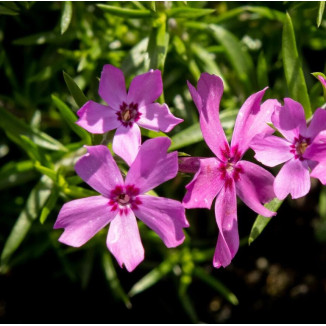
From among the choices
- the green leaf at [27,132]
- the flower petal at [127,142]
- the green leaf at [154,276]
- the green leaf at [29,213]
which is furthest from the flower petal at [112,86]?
the green leaf at [154,276]

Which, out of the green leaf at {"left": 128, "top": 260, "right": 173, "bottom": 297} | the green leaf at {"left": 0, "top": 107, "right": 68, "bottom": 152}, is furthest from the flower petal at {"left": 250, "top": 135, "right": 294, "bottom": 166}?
the green leaf at {"left": 128, "top": 260, "right": 173, "bottom": 297}

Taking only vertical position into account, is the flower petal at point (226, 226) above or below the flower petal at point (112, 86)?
below

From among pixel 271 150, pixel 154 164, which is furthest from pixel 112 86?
pixel 271 150

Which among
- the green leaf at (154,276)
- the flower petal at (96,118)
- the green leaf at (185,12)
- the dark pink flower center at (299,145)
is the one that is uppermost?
the green leaf at (185,12)

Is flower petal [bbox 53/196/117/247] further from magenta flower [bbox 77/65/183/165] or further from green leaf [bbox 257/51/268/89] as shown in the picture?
green leaf [bbox 257/51/268/89]

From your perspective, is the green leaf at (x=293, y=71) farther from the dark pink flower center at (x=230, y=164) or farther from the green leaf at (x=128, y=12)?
the green leaf at (x=128, y=12)

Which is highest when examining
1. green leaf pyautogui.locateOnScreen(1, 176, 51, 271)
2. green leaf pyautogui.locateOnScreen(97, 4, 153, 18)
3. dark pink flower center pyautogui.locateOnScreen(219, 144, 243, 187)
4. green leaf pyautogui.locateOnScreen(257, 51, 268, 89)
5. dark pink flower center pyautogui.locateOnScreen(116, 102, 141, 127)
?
green leaf pyautogui.locateOnScreen(97, 4, 153, 18)

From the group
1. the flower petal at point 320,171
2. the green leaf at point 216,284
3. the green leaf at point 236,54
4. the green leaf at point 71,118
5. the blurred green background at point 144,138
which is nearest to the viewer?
the flower petal at point 320,171
